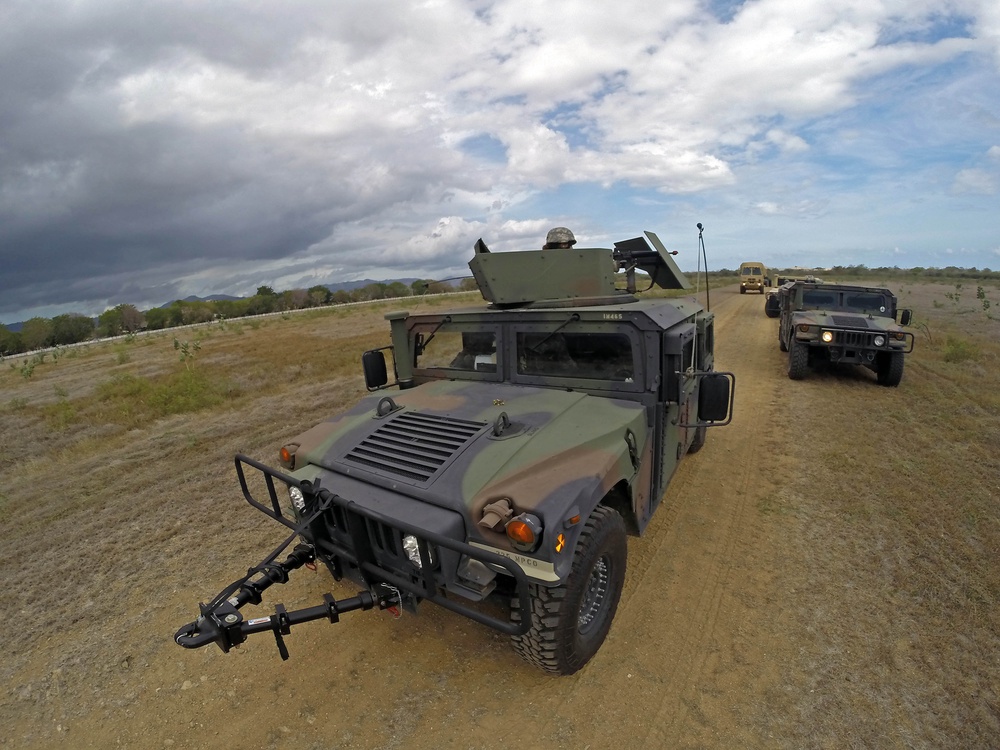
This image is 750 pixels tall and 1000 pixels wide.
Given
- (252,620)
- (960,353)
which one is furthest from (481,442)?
(960,353)

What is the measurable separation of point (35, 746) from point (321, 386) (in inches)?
338

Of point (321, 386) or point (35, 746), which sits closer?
point (35, 746)

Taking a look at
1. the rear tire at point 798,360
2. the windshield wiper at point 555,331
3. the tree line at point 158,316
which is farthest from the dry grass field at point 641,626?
the tree line at point 158,316

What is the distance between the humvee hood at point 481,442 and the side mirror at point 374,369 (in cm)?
96

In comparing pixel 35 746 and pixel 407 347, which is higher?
pixel 407 347

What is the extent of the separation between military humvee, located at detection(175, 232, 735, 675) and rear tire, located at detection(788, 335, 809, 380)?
17.6 feet

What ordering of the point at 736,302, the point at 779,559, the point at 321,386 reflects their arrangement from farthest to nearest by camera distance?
the point at 736,302 → the point at 321,386 → the point at 779,559

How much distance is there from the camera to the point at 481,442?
313 cm

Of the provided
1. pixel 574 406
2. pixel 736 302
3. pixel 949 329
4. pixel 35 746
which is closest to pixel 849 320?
pixel 574 406

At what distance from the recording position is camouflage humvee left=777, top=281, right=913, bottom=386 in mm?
8406

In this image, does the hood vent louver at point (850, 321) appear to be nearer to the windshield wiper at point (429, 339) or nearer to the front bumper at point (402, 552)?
the windshield wiper at point (429, 339)

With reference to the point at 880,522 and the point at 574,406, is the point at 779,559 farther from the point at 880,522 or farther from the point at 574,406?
the point at 574,406

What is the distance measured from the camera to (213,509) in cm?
536

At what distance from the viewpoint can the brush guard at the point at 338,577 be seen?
224 cm
